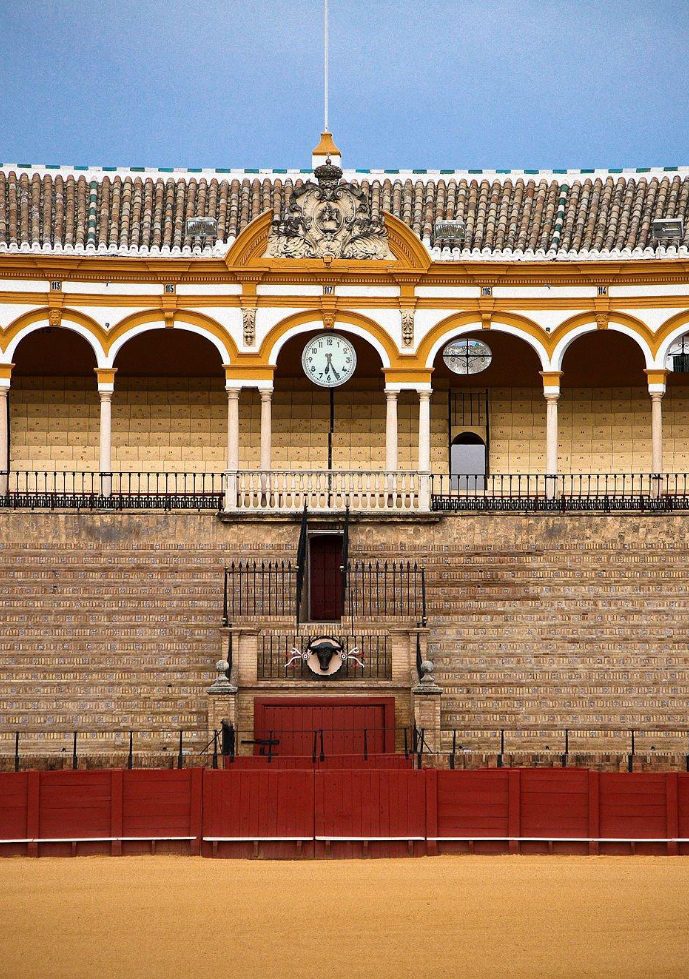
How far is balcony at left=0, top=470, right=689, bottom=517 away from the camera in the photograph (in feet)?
113

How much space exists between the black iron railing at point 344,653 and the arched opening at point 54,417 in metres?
10.9

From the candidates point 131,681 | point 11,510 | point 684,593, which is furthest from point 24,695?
point 684,593

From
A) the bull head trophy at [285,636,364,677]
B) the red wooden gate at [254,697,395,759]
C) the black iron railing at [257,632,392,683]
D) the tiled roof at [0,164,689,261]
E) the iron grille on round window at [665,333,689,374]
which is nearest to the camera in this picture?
the red wooden gate at [254,697,395,759]

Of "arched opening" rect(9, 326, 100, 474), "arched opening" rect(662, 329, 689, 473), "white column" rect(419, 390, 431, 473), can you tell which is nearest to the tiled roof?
"white column" rect(419, 390, 431, 473)

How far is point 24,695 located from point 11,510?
5259 millimetres

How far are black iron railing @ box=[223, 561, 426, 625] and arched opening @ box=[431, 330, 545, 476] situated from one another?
24.3 feet

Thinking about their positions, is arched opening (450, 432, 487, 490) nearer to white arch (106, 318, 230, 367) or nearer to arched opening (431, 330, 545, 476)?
arched opening (431, 330, 545, 476)

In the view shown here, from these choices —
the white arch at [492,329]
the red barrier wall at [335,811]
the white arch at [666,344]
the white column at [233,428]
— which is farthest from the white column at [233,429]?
the red barrier wall at [335,811]

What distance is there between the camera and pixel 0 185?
37.9 m

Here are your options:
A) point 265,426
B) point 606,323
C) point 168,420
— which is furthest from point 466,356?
point 168,420

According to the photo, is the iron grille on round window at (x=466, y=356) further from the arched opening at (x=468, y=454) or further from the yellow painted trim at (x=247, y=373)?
the yellow painted trim at (x=247, y=373)

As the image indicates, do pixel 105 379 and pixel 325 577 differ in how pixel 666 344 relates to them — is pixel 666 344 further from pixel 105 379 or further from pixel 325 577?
pixel 105 379

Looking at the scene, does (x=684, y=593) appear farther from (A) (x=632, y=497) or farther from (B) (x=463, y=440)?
(B) (x=463, y=440)

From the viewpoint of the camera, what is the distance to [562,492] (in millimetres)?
35625
